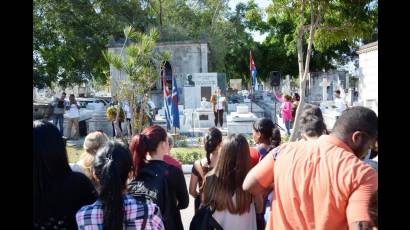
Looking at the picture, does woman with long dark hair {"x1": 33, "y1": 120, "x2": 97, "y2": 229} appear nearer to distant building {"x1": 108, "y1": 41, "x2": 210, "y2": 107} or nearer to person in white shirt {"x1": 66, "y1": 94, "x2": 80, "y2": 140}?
person in white shirt {"x1": 66, "y1": 94, "x2": 80, "y2": 140}

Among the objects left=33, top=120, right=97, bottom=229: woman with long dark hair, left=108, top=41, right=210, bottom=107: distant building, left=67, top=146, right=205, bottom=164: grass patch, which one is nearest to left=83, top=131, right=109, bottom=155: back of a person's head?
left=33, top=120, right=97, bottom=229: woman with long dark hair

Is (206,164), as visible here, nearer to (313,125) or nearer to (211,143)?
(211,143)

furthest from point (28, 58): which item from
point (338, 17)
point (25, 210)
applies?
point (338, 17)

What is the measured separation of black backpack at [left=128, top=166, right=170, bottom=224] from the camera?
3.02 m

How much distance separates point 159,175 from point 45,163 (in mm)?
899

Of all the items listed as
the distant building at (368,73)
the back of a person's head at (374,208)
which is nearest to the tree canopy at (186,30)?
the distant building at (368,73)

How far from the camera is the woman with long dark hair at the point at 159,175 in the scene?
10.2ft

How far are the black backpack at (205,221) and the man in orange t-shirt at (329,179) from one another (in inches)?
37.8

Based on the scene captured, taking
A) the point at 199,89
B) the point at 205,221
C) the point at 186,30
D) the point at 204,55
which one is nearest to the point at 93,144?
the point at 205,221

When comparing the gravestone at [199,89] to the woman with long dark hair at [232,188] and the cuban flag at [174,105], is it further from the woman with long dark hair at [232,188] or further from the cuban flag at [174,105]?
the woman with long dark hair at [232,188]

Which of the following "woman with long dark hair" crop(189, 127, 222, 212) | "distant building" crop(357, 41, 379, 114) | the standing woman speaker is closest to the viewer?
"woman with long dark hair" crop(189, 127, 222, 212)

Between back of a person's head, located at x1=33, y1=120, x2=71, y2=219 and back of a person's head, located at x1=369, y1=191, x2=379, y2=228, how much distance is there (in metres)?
1.79

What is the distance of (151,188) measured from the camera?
3.08m

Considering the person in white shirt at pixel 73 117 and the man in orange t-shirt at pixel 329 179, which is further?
the person in white shirt at pixel 73 117
